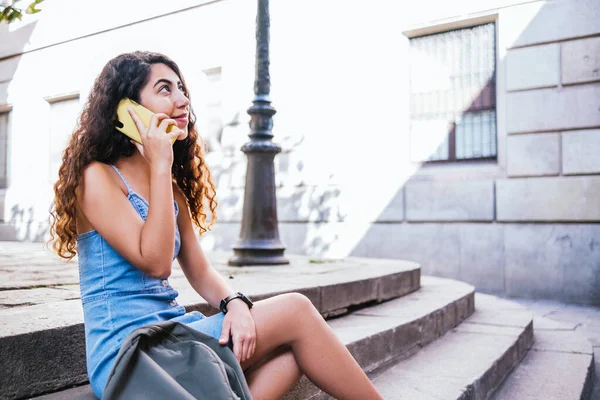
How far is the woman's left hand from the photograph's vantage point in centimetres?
190

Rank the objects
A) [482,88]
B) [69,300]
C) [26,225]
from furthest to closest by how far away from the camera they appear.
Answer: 1. [26,225]
2. [482,88]
3. [69,300]

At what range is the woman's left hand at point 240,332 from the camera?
74.8 inches

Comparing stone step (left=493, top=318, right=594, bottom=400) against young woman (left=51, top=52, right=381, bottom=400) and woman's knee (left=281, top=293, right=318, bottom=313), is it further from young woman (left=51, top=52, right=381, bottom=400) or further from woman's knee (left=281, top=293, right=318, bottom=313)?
woman's knee (left=281, top=293, right=318, bottom=313)

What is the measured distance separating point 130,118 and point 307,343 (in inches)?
40.1

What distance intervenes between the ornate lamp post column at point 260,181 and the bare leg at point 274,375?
3234mm

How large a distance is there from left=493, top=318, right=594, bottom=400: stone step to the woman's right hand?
2.46 meters

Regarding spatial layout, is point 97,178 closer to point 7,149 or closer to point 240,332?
point 240,332

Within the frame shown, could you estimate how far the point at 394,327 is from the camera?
11.3 ft

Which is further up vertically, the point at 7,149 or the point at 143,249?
the point at 7,149

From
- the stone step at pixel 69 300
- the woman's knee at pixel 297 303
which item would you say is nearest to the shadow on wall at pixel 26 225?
the stone step at pixel 69 300

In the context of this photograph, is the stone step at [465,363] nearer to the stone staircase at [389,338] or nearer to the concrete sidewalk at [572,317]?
the stone staircase at [389,338]

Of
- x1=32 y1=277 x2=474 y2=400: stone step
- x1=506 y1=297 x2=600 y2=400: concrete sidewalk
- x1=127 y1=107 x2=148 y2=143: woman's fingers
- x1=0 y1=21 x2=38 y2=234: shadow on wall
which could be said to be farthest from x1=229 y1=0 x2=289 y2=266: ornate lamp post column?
→ x1=0 y1=21 x2=38 y2=234: shadow on wall

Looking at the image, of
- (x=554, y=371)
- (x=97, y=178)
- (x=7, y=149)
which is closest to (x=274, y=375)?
(x=97, y=178)

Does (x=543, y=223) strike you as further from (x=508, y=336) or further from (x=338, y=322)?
(x=338, y=322)
